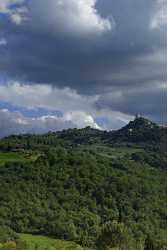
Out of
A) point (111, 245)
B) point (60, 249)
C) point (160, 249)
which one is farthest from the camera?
point (160, 249)

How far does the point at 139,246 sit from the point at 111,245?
31.6 metres

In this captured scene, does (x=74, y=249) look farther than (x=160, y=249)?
No

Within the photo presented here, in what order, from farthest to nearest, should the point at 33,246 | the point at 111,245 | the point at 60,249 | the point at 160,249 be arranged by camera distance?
the point at 33,246, the point at 160,249, the point at 111,245, the point at 60,249

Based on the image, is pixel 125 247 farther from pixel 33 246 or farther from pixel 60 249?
pixel 33 246

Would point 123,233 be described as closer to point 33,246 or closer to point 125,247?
point 125,247

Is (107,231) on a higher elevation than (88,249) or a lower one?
higher

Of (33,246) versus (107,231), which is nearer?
(107,231)

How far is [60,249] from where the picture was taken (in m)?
90.7

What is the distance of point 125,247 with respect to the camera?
137m

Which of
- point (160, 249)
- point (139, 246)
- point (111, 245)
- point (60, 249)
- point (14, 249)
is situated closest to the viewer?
point (60, 249)

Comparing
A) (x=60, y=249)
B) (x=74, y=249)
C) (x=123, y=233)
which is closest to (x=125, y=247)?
(x=123, y=233)

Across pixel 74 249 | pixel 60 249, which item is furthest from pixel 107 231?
pixel 60 249

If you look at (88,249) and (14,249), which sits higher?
(14,249)

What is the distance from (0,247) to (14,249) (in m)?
2.51
